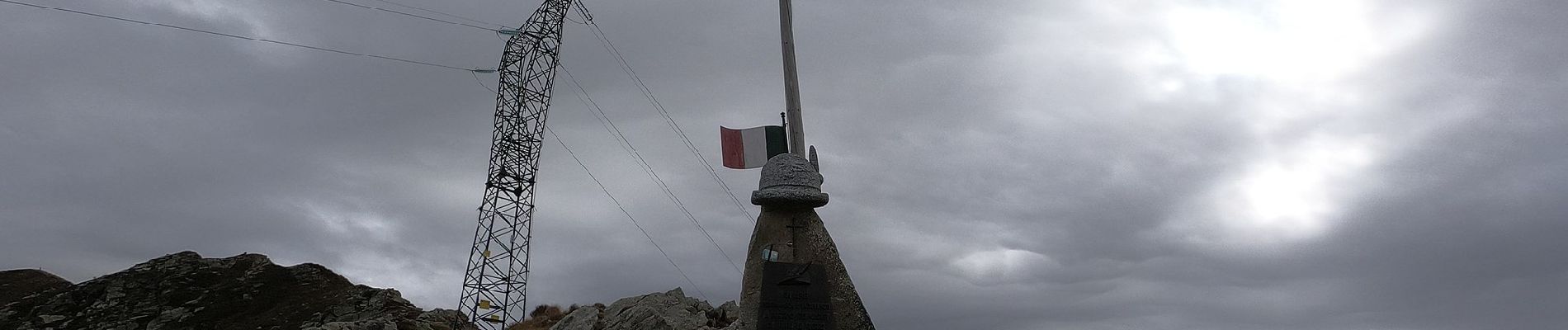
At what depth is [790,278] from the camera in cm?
952

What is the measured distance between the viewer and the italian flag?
11.9m

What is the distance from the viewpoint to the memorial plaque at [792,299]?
9.39m

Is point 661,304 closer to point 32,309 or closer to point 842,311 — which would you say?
point 842,311

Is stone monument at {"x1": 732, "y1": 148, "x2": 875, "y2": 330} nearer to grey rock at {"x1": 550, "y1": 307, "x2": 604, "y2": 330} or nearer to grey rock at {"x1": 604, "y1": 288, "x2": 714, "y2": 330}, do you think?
grey rock at {"x1": 604, "y1": 288, "x2": 714, "y2": 330}

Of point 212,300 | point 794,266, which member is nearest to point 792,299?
point 794,266

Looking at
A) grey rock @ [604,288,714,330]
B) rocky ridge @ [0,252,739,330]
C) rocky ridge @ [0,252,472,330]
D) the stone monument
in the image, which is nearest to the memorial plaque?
the stone monument

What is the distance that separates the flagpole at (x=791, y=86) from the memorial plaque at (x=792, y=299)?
2.40 meters

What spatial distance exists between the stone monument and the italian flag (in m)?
1.36

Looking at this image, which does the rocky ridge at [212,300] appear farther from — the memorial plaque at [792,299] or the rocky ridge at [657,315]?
the memorial plaque at [792,299]

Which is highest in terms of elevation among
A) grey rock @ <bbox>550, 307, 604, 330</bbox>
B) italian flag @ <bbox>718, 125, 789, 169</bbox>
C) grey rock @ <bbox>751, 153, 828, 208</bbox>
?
italian flag @ <bbox>718, 125, 789, 169</bbox>

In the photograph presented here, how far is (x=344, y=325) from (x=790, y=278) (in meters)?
13.7

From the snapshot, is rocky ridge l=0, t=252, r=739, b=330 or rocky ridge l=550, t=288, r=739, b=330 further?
rocky ridge l=0, t=252, r=739, b=330

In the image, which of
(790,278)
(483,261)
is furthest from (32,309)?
(790,278)

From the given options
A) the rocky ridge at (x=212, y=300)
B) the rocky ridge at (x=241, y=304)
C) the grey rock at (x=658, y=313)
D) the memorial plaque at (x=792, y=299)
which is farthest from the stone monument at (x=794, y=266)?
the rocky ridge at (x=212, y=300)
